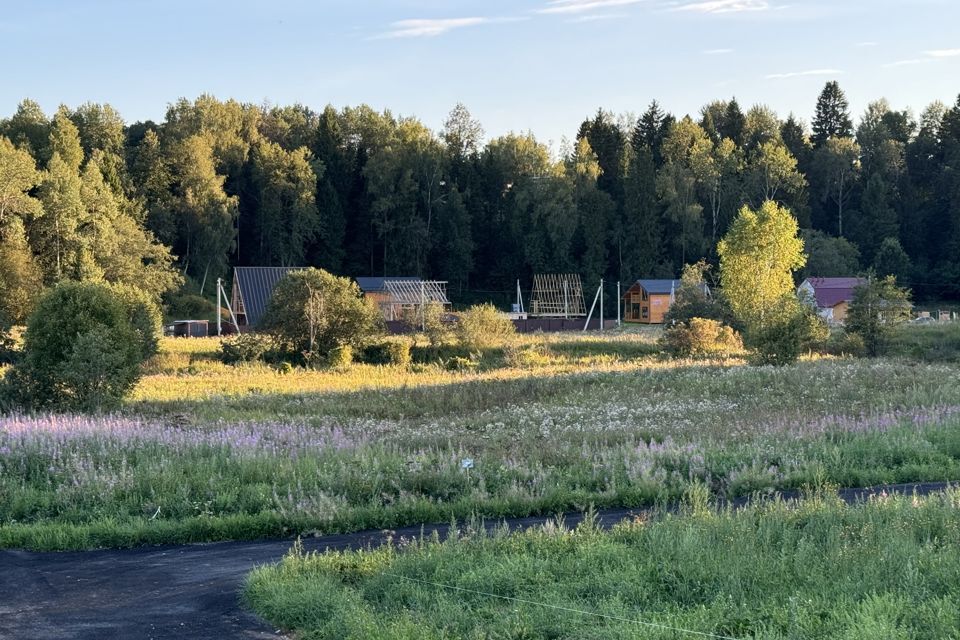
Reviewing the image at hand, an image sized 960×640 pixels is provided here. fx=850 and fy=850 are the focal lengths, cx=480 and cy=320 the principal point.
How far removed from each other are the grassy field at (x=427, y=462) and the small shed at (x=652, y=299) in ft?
166

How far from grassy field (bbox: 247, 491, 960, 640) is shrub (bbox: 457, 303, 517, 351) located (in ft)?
120

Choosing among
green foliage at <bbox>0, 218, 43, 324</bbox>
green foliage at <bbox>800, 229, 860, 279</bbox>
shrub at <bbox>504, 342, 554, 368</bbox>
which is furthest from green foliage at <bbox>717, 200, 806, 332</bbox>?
green foliage at <bbox>0, 218, 43, 324</bbox>

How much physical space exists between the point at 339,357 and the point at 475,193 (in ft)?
152

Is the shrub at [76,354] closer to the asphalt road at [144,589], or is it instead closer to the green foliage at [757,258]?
the asphalt road at [144,589]

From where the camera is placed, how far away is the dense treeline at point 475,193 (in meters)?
72.6

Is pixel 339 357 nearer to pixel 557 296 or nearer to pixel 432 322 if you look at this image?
pixel 432 322

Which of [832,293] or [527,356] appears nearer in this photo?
[527,356]

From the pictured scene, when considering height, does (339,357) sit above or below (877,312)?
below

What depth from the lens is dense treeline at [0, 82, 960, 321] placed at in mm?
72562

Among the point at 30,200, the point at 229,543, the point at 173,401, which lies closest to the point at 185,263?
the point at 30,200

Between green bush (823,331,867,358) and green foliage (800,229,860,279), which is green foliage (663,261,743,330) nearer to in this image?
green bush (823,331,867,358)

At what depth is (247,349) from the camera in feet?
132

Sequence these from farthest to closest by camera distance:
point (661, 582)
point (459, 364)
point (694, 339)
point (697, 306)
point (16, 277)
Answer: point (16, 277)
point (697, 306)
point (694, 339)
point (459, 364)
point (661, 582)

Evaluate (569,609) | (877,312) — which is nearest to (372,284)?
(877,312)
